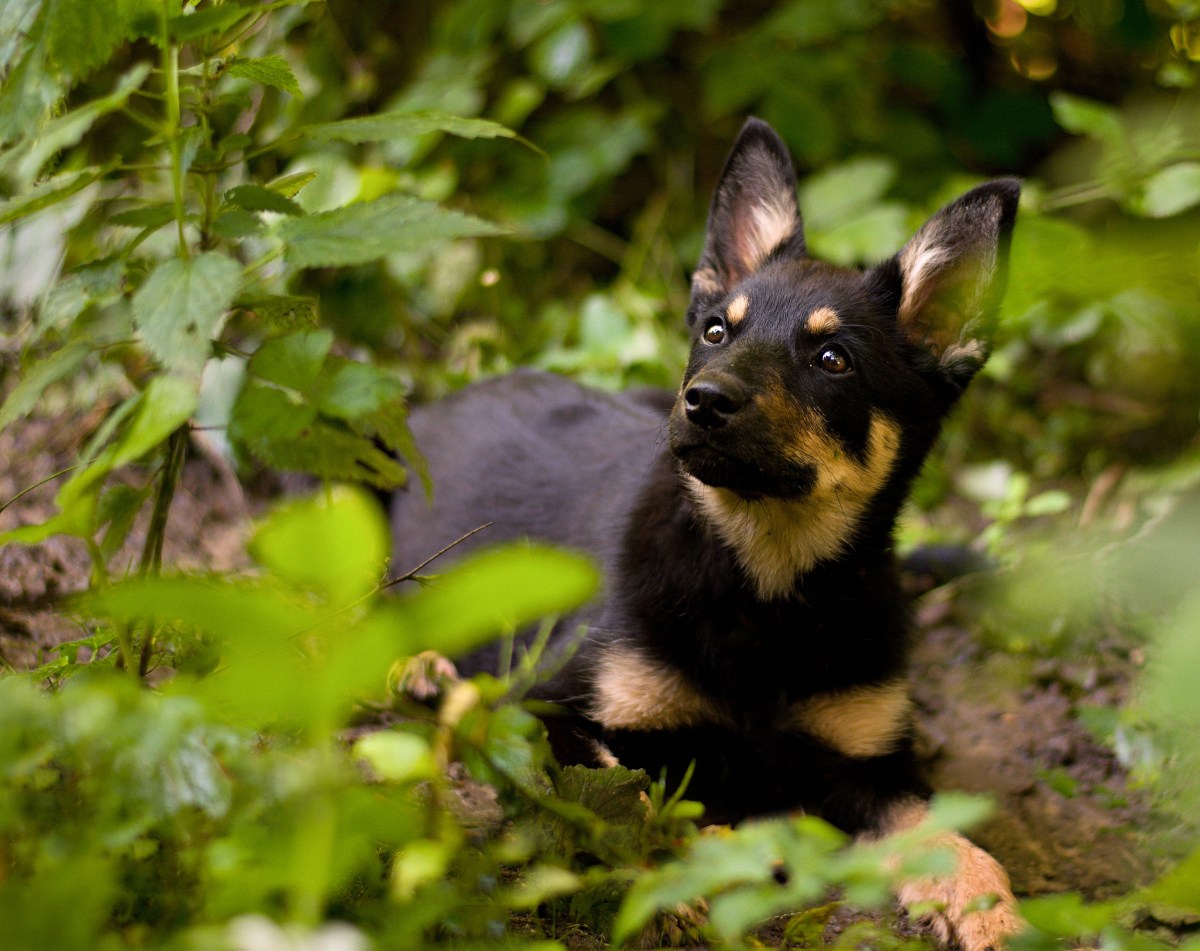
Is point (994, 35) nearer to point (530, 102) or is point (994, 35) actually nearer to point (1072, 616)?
point (530, 102)

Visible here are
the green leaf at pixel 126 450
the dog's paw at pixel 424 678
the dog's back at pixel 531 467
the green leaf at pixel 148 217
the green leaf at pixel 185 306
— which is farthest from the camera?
the dog's back at pixel 531 467

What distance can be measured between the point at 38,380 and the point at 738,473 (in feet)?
5.49

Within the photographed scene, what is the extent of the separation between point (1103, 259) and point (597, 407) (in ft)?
8.06

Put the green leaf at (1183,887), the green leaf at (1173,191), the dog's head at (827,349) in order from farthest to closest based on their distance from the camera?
the green leaf at (1173,191)
the dog's head at (827,349)
the green leaf at (1183,887)

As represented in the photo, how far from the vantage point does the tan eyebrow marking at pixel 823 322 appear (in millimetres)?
3150

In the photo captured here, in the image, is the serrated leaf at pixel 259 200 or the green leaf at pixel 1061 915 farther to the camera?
the serrated leaf at pixel 259 200

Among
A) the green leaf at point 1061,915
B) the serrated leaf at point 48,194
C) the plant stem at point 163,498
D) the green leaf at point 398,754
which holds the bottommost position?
the green leaf at point 1061,915

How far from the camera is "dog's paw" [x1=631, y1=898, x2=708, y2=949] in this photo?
229 centimetres

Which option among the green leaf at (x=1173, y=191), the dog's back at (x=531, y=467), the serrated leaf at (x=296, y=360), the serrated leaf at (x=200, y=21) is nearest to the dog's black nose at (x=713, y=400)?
the dog's back at (x=531, y=467)

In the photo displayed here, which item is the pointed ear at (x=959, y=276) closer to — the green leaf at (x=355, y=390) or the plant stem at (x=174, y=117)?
the green leaf at (x=355, y=390)

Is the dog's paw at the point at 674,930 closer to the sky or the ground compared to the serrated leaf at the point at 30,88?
closer to the ground

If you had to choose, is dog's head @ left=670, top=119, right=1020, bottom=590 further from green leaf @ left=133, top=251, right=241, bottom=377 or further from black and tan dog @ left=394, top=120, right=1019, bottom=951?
green leaf @ left=133, top=251, right=241, bottom=377

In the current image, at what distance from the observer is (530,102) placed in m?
5.41

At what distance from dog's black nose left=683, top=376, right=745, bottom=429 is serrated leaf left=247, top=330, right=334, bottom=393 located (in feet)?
3.36
